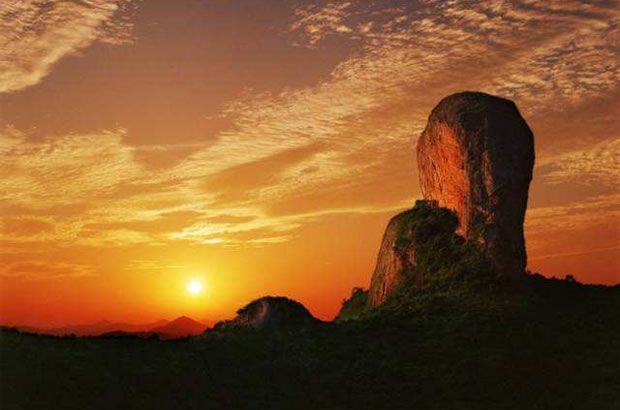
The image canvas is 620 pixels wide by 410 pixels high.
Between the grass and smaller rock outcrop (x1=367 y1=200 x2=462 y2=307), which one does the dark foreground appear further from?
smaller rock outcrop (x1=367 y1=200 x2=462 y2=307)

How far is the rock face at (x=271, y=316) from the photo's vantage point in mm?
36375

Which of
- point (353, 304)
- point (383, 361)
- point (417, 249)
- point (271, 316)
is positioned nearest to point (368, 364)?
point (383, 361)

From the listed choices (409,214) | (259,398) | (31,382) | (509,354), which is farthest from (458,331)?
(31,382)

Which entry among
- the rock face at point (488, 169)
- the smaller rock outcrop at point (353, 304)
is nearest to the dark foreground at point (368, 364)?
the rock face at point (488, 169)

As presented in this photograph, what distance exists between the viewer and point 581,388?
99.2ft

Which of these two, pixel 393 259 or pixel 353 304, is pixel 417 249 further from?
pixel 353 304

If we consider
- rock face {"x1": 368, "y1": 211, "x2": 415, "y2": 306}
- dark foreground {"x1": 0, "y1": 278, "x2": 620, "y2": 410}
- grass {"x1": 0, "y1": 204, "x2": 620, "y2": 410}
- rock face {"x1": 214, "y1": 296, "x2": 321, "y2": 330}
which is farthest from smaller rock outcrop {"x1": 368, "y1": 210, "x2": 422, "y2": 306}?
rock face {"x1": 214, "y1": 296, "x2": 321, "y2": 330}

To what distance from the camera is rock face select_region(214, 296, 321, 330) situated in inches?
1432

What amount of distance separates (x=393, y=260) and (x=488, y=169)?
998cm

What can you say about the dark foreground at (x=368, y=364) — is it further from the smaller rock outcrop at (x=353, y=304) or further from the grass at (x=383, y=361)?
the smaller rock outcrop at (x=353, y=304)

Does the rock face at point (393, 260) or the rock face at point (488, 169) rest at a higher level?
the rock face at point (488, 169)

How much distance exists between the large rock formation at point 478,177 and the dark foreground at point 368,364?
13.3 feet

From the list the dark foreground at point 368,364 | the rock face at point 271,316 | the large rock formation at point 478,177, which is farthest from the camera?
the large rock formation at point 478,177

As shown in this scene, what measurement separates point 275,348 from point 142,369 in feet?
23.7
